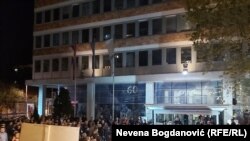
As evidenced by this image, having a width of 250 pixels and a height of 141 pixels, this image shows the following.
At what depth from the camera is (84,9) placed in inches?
1852

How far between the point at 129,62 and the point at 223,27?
24.2 meters

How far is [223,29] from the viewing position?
1848 cm

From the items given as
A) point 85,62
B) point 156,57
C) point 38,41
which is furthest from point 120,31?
point 38,41

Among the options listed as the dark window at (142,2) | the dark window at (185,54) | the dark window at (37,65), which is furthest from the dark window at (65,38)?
the dark window at (185,54)

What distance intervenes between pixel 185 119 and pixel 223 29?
1948 centimetres

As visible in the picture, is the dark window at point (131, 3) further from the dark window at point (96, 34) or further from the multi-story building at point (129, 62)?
the dark window at point (96, 34)

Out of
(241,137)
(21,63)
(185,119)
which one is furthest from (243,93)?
(21,63)

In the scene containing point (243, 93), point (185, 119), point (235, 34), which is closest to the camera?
point (235, 34)

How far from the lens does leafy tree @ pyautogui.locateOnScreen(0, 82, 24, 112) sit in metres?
58.3

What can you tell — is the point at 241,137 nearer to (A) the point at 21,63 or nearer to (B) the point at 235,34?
(B) the point at 235,34

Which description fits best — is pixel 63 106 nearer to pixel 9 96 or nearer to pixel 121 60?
pixel 121 60

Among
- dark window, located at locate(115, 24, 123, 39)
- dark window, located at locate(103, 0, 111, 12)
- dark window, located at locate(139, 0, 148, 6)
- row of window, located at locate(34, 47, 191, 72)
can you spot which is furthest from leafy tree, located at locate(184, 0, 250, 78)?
dark window, located at locate(103, 0, 111, 12)

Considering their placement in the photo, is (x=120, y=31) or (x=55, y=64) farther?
(x=55, y=64)

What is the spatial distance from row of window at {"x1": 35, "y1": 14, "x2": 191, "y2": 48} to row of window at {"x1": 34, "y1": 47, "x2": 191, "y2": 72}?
166 centimetres
